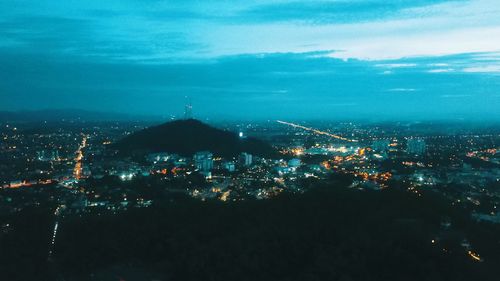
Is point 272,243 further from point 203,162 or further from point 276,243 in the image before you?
point 203,162

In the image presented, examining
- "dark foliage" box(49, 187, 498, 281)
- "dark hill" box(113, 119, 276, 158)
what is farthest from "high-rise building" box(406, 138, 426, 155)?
"dark foliage" box(49, 187, 498, 281)

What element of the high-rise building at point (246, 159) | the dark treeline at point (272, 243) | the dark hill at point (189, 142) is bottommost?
the dark treeline at point (272, 243)

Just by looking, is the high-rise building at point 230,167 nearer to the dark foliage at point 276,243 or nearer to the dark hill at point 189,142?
the dark hill at point 189,142

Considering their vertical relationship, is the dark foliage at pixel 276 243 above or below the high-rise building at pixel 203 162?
below

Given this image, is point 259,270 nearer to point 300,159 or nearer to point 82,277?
point 82,277

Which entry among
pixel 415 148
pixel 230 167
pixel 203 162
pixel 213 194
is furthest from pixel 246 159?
pixel 415 148

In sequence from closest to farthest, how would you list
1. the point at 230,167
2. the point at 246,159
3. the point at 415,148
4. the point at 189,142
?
the point at 230,167
the point at 246,159
the point at 189,142
the point at 415,148

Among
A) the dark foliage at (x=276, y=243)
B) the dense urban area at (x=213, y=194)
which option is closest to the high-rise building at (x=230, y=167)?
the dense urban area at (x=213, y=194)

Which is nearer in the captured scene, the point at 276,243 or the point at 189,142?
the point at 276,243
